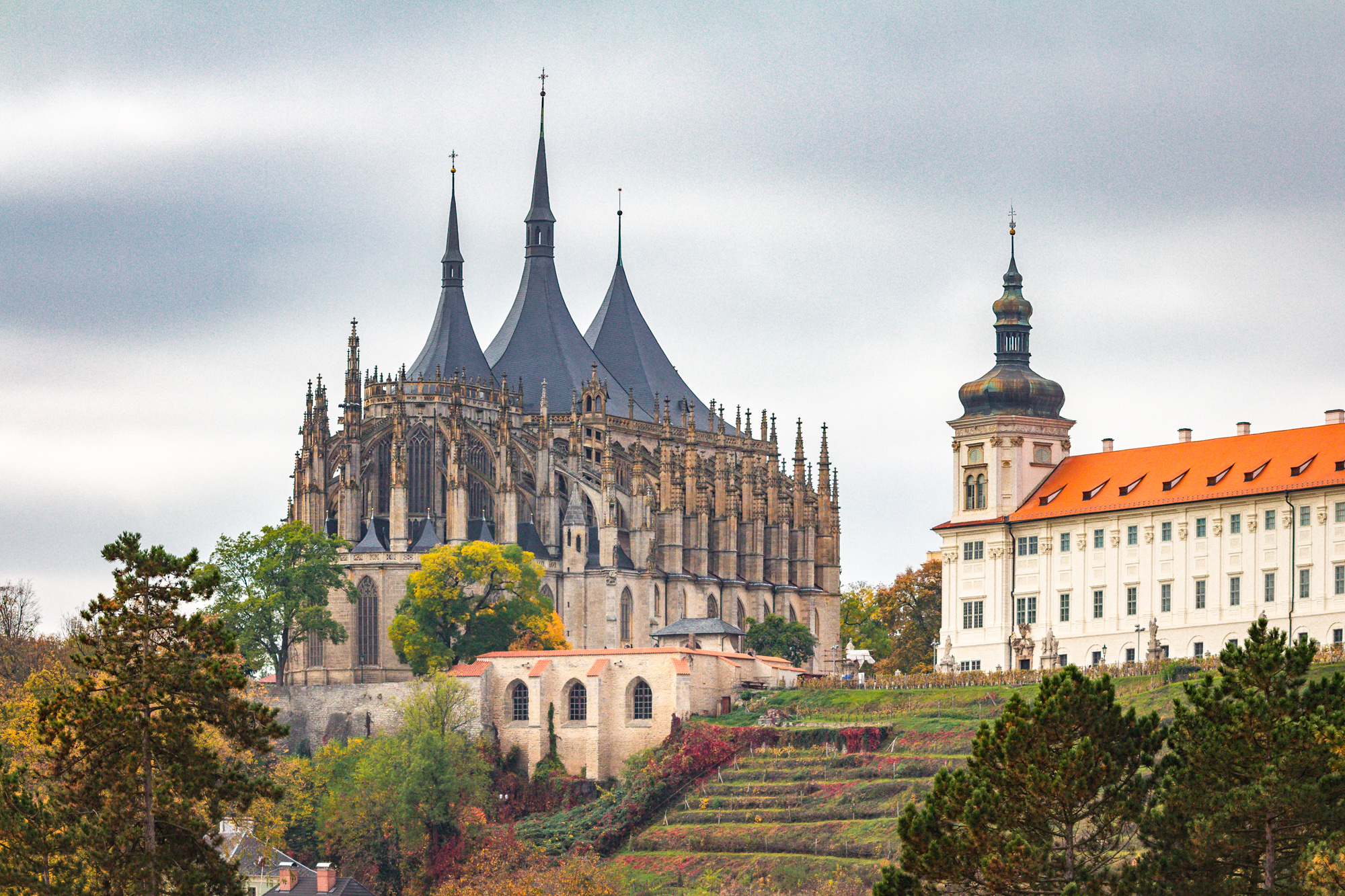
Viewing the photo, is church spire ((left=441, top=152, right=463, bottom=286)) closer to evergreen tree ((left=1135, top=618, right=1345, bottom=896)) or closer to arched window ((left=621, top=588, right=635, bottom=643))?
arched window ((left=621, top=588, right=635, bottom=643))

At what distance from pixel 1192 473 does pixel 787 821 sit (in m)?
19.1

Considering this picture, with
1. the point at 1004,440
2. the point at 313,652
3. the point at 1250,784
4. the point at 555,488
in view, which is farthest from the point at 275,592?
the point at 1250,784

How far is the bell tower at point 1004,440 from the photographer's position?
347ft

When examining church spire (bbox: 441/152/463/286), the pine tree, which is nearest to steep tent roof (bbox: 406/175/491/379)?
church spire (bbox: 441/152/463/286)

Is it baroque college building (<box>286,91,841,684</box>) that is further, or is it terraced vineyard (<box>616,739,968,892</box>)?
baroque college building (<box>286,91,841,684</box>)

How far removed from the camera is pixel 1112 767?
50.3 m

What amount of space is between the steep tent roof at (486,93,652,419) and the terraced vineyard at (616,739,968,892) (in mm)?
40333

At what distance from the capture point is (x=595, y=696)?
339 ft

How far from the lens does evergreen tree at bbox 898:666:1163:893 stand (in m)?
49.8

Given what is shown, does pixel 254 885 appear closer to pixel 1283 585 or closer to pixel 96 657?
pixel 1283 585

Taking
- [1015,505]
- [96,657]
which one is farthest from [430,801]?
[96,657]

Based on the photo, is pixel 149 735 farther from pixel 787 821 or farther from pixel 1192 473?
pixel 1192 473

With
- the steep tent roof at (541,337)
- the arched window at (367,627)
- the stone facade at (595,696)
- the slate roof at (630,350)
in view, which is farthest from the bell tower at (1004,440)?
the slate roof at (630,350)

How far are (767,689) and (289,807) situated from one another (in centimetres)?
1736
